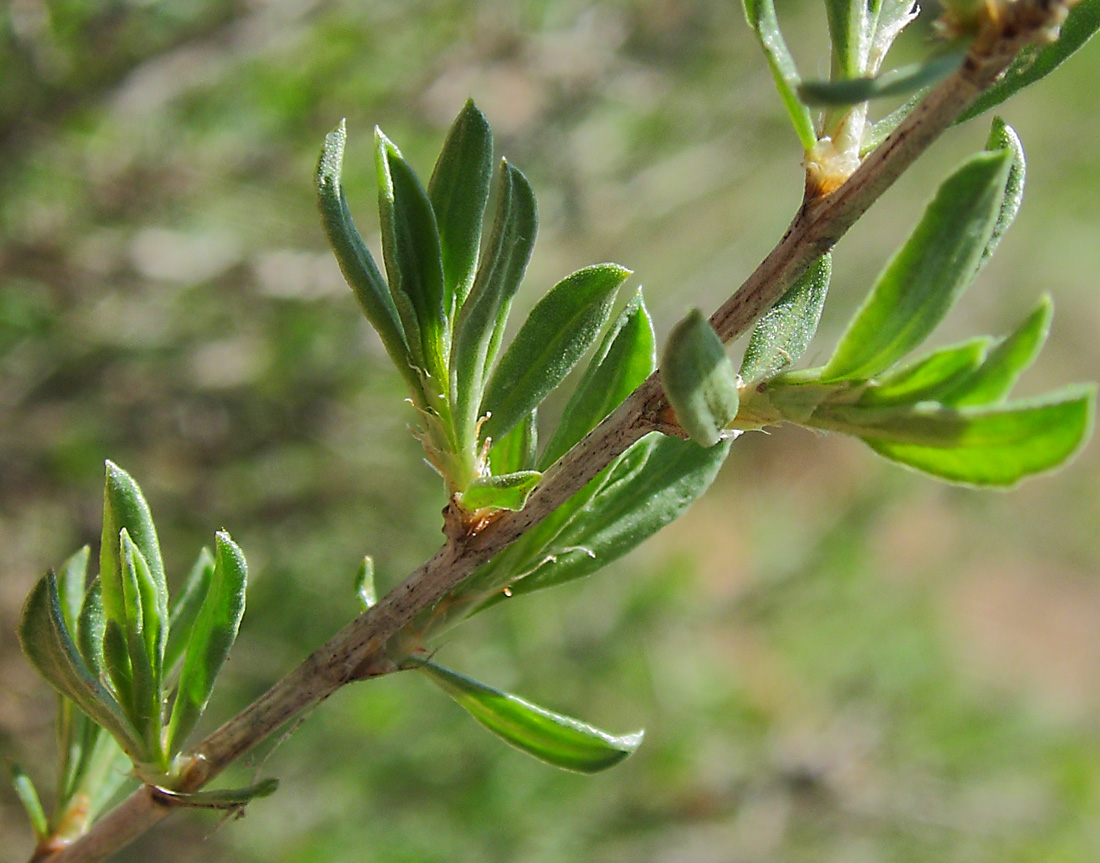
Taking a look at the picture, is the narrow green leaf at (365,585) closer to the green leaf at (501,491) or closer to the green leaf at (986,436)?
the green leaf at (501,491)

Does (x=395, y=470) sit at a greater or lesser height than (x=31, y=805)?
lesser

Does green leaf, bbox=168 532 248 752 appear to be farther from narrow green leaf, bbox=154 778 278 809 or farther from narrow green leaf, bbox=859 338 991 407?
narrow green leaf, bbox=859 338 991 407

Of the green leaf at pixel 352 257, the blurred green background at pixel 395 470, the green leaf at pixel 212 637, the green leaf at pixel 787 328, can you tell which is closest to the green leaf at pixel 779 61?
the green leaf at pixel 787 328

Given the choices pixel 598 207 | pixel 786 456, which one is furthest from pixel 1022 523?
pixel 598 207

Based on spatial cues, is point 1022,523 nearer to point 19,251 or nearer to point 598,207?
point 598,207

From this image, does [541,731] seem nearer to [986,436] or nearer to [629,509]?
[629,509]

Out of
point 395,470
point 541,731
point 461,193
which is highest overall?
point 461,193

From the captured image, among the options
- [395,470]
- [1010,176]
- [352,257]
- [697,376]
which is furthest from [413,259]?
[395,470]
